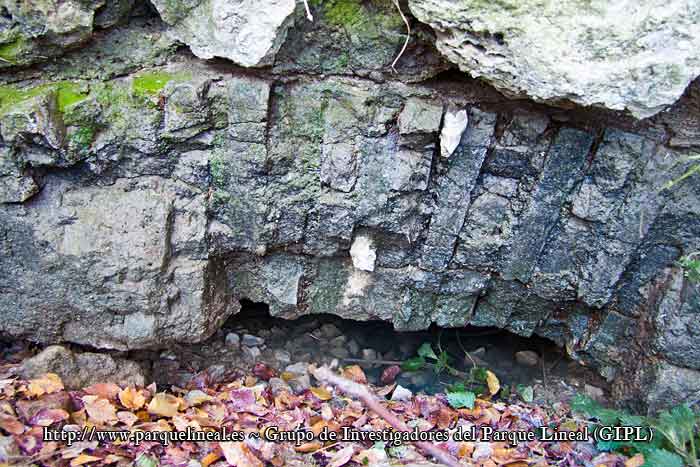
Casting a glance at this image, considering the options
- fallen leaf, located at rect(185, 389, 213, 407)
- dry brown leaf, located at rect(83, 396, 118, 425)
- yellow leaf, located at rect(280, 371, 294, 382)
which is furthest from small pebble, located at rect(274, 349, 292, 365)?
dry brown leaf, located at rect(83, 396, 118, 425)

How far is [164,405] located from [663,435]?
1.90 meters

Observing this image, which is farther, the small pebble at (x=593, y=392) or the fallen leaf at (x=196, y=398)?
the small pebble at (x=593, y=392)

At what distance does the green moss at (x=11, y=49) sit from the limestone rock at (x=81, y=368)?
104 centimetres

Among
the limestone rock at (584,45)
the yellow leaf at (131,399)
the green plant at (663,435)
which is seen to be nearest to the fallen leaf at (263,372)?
the yellow leaf at (131,399)

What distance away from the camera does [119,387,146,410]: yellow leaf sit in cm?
216

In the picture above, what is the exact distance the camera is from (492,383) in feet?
A: 9.11

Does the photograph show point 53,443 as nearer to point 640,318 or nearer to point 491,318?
point 491,318

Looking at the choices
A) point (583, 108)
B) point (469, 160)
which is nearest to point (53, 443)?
point (469, 160)

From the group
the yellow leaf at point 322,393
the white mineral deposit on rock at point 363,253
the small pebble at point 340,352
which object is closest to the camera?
the white mineral deposit on rock at point 363,253

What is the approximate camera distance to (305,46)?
6.73 feet

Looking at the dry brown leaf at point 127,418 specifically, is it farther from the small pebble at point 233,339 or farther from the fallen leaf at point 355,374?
the fallen leaf at point 355,374

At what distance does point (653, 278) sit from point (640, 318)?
183 mm

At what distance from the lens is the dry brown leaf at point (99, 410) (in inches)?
80.8

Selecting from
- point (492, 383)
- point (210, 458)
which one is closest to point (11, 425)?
point (210, 458)
